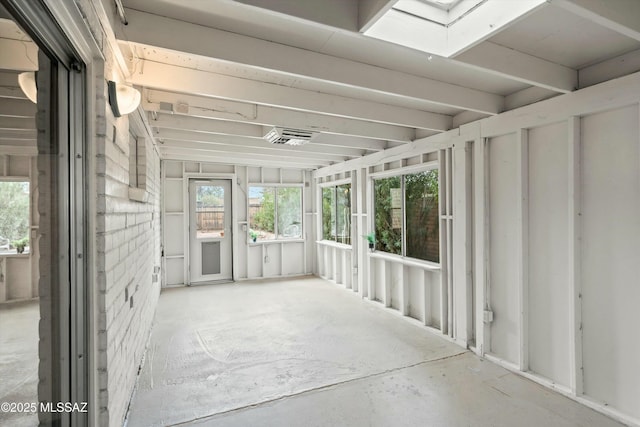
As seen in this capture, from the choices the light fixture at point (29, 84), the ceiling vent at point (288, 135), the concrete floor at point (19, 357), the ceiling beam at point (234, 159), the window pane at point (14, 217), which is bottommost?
the concrete floor at point (19, 357)

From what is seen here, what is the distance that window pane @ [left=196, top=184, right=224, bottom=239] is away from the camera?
268 inches

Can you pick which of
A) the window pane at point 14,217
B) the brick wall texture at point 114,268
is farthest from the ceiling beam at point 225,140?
the window pane at point 14,217

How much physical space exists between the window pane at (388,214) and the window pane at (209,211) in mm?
3540

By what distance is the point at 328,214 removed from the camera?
23.8ft

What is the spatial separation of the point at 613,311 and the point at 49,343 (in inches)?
139

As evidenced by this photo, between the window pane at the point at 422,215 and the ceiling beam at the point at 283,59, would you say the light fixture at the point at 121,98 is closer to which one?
the ceiling beam at the point at 283,59

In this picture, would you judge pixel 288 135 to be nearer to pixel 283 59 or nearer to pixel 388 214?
pixel 283 59

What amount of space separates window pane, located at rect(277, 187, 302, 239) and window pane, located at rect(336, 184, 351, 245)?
1240 millimetres

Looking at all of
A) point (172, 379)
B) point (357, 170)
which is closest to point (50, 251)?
point (172, 379)

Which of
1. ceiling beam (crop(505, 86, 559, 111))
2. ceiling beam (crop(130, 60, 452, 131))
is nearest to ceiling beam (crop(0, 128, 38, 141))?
ceiling beam (crop(130, 60, 452, 131))

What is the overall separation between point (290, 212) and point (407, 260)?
3.67 m

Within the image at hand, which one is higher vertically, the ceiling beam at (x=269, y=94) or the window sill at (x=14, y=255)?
the ceiling beam at (x=269, y=94)

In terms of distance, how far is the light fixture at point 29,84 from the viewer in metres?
1.05

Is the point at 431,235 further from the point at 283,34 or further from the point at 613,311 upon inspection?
the point at 283,34
